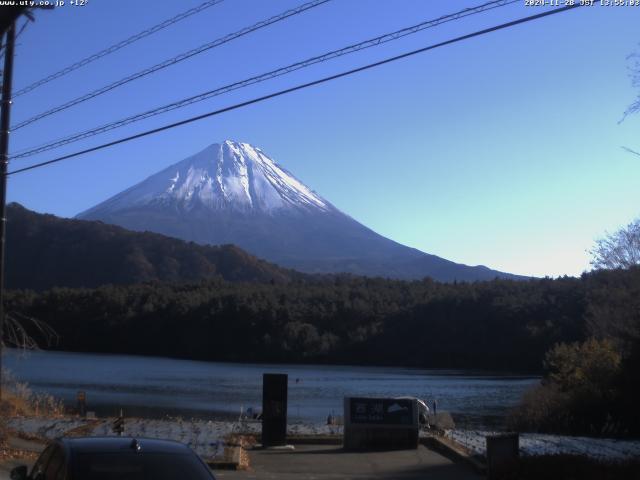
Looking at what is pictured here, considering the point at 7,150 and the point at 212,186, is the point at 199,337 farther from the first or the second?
the point at 212,186

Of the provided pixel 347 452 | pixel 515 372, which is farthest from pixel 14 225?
pixel 347 452

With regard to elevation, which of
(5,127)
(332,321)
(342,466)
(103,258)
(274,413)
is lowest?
(342,466)

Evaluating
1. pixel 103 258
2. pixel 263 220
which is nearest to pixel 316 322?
pixel 103 258

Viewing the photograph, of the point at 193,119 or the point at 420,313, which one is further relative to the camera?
the point at 420,313

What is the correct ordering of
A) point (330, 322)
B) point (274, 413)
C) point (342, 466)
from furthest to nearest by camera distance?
1. point (330, 322)
2. point (274, 413)
3. point (342, 466)

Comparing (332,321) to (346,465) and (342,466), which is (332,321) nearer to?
(346,465)

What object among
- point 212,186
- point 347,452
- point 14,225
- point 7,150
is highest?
point 212,186

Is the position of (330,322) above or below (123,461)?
above
